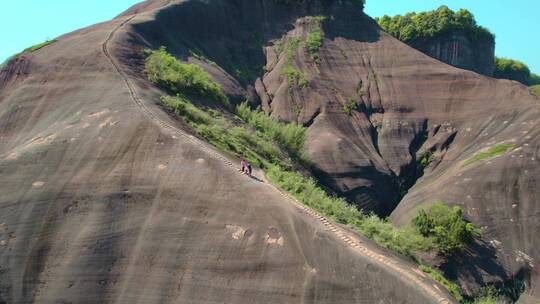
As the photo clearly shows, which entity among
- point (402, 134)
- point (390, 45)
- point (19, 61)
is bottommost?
point (402, 134)

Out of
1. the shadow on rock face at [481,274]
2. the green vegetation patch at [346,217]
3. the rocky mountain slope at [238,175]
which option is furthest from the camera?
the shadow on rock face at [481,274]

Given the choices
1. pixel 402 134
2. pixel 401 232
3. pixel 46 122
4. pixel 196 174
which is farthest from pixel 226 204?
pixel 402 134

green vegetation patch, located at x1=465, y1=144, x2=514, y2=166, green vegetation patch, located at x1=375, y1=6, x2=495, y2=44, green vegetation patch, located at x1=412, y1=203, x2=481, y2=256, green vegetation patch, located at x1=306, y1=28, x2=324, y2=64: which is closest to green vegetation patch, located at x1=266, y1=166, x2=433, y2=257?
green vegetation patch, located at x1=412, y1=203, x2=481, y2=256

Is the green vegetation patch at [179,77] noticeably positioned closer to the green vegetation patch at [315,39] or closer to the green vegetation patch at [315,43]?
the green vegetation patch at [315,43]

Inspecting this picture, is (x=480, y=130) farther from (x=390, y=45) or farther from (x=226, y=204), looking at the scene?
(x=226, y=204)

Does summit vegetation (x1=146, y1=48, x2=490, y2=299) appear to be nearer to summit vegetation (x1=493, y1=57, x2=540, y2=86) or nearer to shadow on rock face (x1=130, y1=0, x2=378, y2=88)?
shadow on rock face (x1=130, y1=0, x2=378, y2=88)

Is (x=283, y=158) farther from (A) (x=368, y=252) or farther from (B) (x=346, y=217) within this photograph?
(A) (x=368, y=252)

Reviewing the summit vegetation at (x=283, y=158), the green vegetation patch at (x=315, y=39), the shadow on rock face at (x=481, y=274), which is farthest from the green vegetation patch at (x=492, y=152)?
the green vegetation patch at (x=315, y=39)
